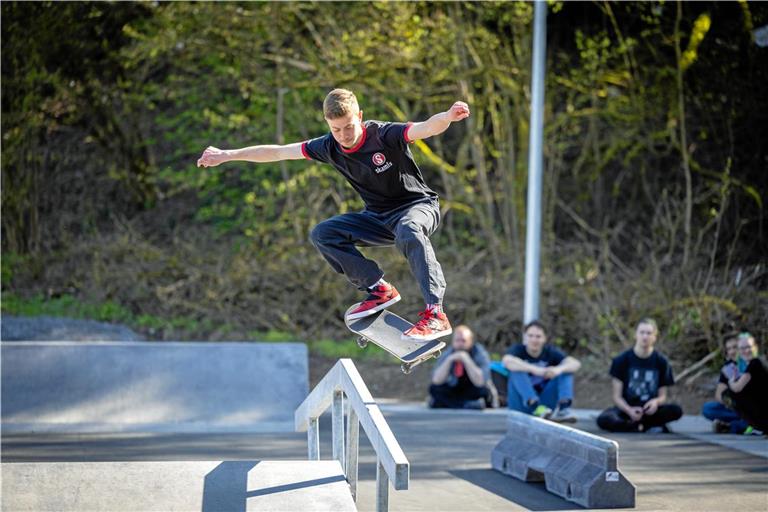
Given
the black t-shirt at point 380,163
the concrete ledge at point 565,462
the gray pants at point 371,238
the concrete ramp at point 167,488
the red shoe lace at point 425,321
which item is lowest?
Result: the concrete ledge at point 565,462

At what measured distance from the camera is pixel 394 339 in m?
5.66

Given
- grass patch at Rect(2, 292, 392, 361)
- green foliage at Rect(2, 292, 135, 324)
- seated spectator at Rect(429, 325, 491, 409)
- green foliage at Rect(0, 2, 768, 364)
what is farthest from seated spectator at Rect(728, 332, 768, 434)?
green foliage at Rect(2, 292, 135, 324)

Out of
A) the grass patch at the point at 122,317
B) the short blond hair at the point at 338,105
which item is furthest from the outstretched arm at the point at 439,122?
the grass patch at the point at 122,317

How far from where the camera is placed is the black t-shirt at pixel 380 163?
17.6 ft

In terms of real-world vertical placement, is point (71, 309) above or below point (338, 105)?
below

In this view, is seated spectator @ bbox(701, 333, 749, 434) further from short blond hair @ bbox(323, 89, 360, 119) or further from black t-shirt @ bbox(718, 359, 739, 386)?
→ short blond hair @ bbox(323, 89, 360, 119)

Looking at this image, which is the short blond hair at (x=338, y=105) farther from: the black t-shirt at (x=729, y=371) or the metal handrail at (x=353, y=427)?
the black t-shirt at (x=729, y=371)

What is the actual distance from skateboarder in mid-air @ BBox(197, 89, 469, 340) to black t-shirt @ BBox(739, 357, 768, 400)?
14.6 feet

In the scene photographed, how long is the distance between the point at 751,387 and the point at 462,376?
3.01 meters

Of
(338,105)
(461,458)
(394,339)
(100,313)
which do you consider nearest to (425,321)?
(394,339)

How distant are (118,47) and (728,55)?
10059 mm

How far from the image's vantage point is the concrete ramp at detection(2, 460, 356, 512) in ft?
15.5

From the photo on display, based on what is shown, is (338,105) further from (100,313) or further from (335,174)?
(335,174)

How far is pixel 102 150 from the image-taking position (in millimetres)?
18234
